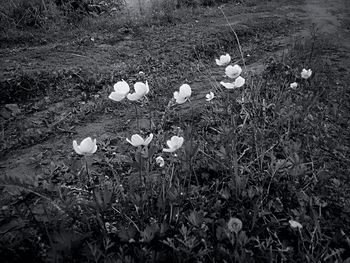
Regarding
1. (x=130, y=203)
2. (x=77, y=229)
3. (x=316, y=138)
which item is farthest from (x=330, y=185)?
(x=77, y=229)

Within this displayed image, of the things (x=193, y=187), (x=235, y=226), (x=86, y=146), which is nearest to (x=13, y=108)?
(x=86, y=146)

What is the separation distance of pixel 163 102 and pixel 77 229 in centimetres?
177

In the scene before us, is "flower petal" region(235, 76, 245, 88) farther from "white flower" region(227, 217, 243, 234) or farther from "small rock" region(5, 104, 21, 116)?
"small rock" region(5, 104, 21, 116)

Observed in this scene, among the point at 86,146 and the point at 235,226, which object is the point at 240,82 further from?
the point at 86,146

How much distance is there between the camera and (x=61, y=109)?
2.79 meters

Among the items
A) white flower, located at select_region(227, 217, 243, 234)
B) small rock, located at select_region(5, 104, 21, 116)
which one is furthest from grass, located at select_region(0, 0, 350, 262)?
small rock, located at select_region(5, 104, 21, 116)

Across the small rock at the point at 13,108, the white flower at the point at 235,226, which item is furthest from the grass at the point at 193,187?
the small rock at the point at 13,108

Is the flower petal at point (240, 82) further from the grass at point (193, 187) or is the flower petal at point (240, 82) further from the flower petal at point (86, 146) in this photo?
the flower petal at point (86, 146)

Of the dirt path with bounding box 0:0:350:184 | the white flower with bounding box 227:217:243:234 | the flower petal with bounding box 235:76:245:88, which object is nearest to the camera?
the white flower with bounding box 227:217:243:234

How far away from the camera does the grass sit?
4.19 feet

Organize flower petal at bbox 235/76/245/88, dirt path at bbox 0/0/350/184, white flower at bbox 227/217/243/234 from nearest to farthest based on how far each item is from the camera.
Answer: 1. white flower at bbox 227/217/243/234
2. flower petal at bbox 235/76/245/88
3. dirt path at bbox 0/0/350/184

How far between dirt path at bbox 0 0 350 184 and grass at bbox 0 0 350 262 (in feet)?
0.34

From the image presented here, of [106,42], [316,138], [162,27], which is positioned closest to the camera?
[316,138]

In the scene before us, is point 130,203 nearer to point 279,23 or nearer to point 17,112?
point 17,112
